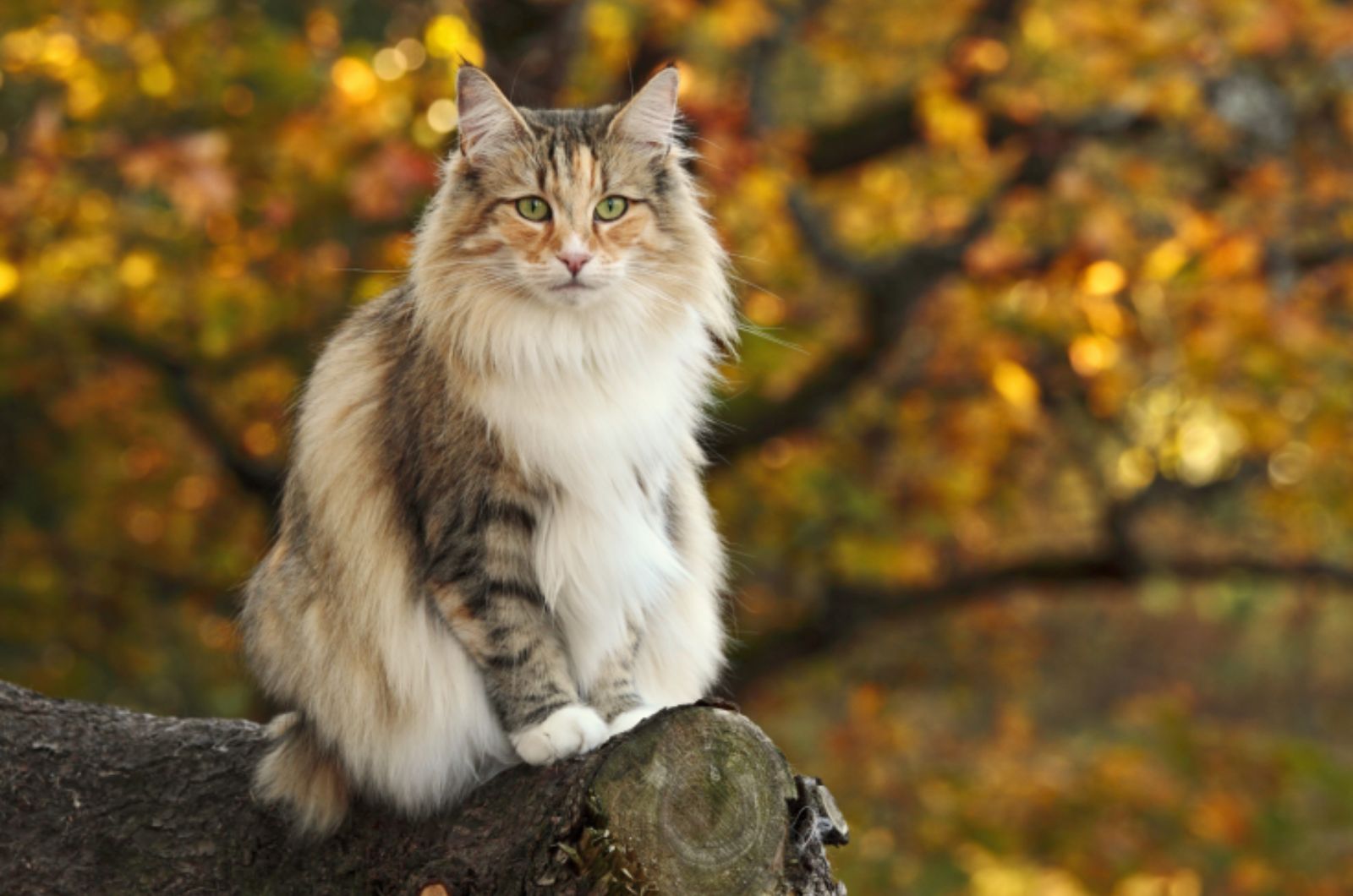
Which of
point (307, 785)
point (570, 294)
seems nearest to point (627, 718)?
point (307, 785)

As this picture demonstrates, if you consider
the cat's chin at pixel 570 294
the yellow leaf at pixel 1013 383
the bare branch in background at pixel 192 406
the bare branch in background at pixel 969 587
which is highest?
the cat's chin at pixel 570 294

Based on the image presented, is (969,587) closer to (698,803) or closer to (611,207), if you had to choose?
(611,207)

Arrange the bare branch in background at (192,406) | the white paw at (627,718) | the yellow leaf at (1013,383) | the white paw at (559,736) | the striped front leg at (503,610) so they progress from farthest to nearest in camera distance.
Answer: the bare branch in background at (192,406) < the yellow leaf at (1013,383) < the white paw at (627,718) < the striped front leg at (503,610) < the white paw at (559,736)

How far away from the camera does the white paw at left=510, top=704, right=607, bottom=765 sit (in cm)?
272

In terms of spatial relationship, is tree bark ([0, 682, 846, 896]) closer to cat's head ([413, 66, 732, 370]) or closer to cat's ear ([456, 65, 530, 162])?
cat's head ([413, 66, 732, 370])

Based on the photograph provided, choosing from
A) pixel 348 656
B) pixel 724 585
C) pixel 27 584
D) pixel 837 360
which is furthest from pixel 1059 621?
pixel 348 656

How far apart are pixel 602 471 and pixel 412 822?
73 cm

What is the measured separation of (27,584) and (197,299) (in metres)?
2.37

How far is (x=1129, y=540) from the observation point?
851 cm

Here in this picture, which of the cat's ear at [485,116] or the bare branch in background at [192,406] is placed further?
the bare branch in background at [192,406]

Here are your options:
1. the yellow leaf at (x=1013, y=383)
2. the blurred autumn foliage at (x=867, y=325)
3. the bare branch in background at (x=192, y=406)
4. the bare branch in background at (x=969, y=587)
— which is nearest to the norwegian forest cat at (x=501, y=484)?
the blurred autumn foliage at (x=867, y=325)

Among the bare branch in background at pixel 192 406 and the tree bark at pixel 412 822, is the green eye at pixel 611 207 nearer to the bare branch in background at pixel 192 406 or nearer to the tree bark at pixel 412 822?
the tree bark at pixel 412 822

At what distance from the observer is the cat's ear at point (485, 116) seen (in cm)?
314

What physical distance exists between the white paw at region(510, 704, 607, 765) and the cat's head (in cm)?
76
